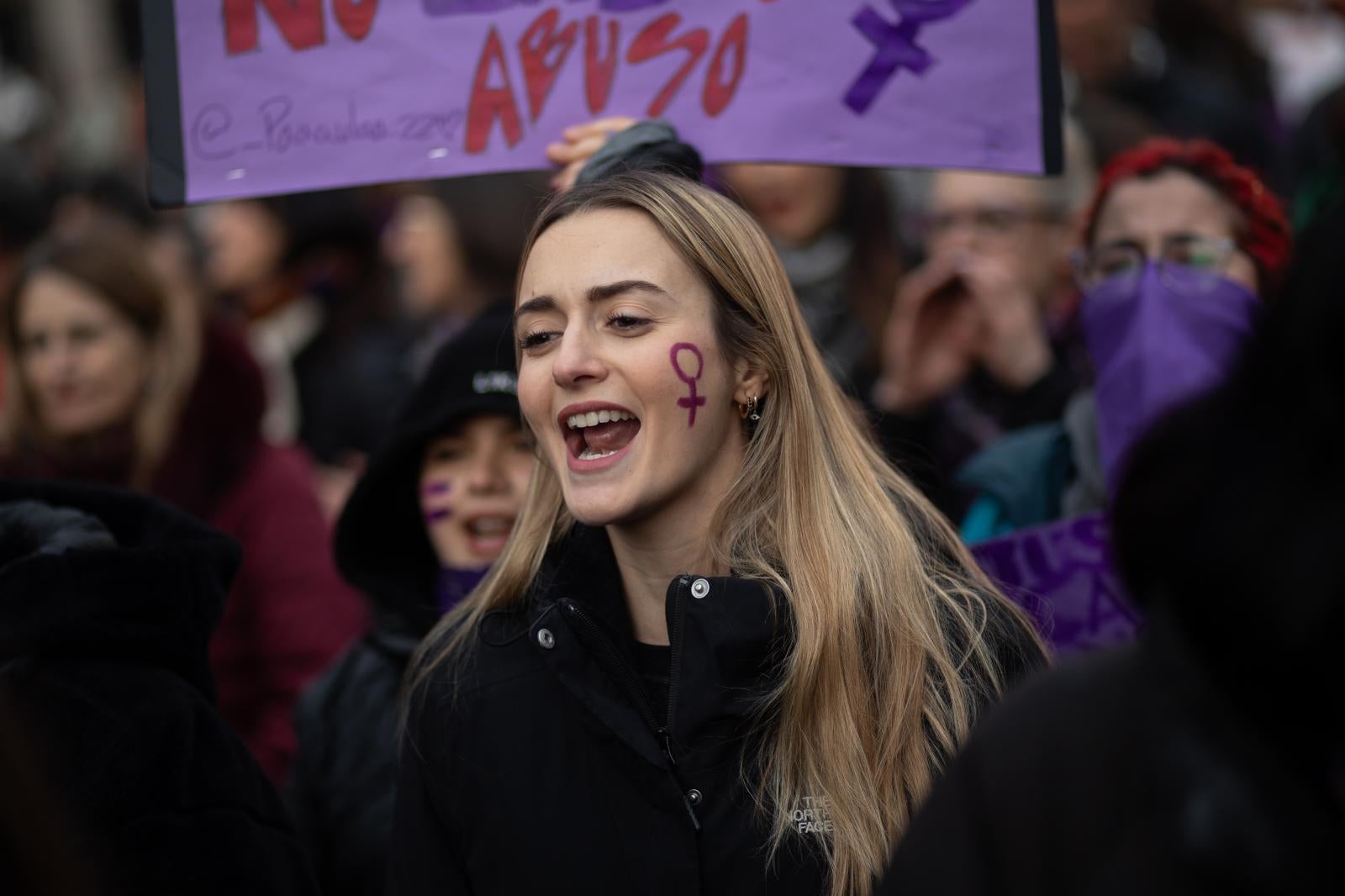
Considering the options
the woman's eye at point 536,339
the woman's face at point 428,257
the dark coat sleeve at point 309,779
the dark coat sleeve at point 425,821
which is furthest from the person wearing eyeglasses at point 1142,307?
the woman's face at point 428,257

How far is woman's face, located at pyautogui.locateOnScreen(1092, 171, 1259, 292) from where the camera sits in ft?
11.4

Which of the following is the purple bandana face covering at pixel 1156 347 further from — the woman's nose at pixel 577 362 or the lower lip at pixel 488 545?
the lower lip at pixel 488 545

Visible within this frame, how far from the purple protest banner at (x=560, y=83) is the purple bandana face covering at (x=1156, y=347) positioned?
411mm

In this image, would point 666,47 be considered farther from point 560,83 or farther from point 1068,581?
point 1068,581

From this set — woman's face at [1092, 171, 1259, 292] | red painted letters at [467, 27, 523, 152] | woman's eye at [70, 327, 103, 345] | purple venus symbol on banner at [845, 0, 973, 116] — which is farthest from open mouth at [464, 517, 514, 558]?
woman's eye at [70, 327, 103, 345]

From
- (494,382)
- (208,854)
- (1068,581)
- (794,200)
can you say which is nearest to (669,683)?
(208,854)

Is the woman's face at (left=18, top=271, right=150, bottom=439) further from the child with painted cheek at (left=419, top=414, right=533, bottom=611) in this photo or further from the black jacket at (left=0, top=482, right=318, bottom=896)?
the black jacket at (left=0, top=482, right=318, bottom=896)

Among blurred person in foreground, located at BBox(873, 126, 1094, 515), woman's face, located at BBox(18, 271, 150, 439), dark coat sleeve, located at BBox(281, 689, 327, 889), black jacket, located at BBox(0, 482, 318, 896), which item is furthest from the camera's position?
woman's face, located at BBox(18, 271, 150, 439)

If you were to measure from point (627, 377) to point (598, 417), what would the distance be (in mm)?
95

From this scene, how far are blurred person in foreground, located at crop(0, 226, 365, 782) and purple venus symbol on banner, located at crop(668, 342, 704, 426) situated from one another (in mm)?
2029

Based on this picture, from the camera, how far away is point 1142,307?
3320 mm

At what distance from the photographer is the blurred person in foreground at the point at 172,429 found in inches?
169

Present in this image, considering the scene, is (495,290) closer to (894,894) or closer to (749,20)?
(749,20)

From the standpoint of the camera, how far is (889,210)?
5496mm
